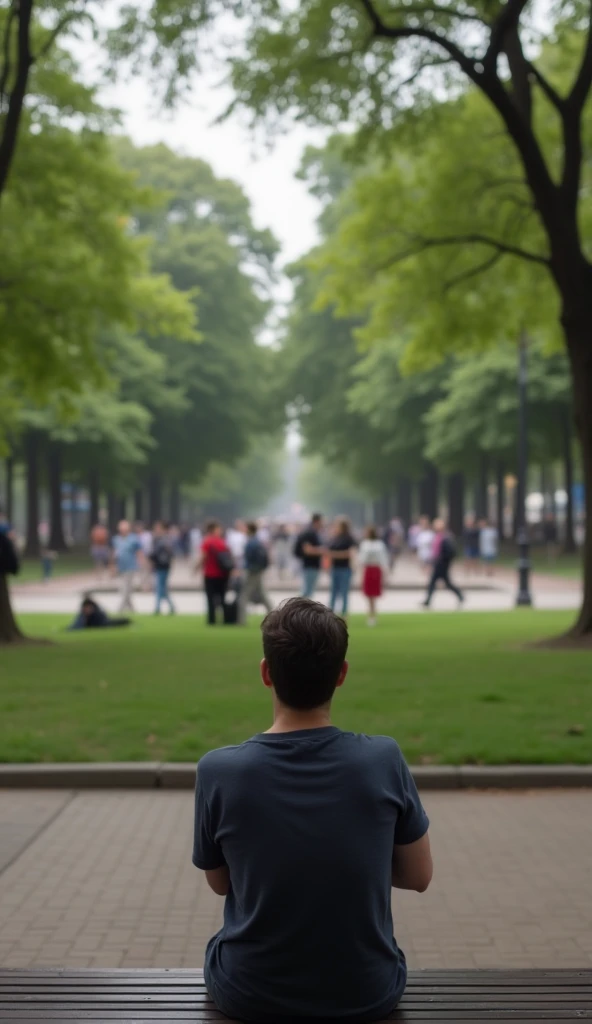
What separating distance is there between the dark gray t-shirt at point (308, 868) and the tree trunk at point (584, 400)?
13.3 metres

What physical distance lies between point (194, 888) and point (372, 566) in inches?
610

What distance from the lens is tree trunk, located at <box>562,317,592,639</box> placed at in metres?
15.8

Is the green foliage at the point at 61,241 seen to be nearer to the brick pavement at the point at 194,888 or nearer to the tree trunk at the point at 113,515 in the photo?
the brick pavement at the point at 194,888

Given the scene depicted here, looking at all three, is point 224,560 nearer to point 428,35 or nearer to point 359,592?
point 428,35

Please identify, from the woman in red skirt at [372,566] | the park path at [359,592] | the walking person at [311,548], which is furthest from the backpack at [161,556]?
the woman in red skirt at [372,566]

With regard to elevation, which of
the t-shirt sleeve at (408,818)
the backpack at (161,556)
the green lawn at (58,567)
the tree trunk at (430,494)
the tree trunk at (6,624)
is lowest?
the green lawn at (58,567)

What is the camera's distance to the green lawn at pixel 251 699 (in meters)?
9.18

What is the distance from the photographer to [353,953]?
9.38 ft

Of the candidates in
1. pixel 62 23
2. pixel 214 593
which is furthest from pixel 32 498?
pixel 62 23

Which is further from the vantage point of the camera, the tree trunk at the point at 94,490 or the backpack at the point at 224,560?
the tree trunk at the point at 94,490

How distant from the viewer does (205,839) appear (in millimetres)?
3025

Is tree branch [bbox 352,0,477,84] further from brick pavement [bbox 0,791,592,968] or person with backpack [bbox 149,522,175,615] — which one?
person with backpack [bbox 149,522,175,615]

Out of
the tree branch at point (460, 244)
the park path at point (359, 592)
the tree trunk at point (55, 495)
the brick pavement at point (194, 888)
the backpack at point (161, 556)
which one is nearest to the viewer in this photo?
Answer: the brick pavement at point (194, 888)

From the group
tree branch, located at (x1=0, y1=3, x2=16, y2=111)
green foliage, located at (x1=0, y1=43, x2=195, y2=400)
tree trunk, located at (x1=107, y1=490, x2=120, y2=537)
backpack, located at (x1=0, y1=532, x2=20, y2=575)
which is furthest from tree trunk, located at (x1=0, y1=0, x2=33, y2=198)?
tree trunk, located at (x1=107, y1=490, x2=120, y2=537)
